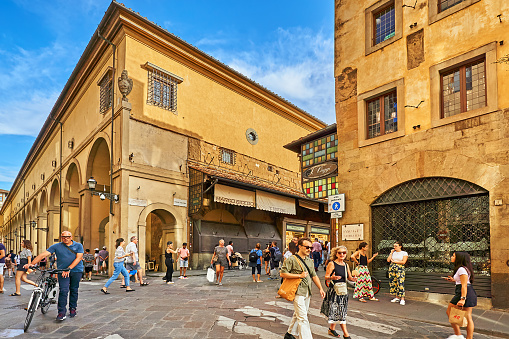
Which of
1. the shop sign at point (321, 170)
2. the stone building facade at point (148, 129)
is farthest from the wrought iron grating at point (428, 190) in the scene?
the stone building facade at point (148, 129)

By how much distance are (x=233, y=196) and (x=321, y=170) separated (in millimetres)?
6255

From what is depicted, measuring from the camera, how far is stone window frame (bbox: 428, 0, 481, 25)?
32.5 feet

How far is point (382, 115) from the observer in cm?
1184

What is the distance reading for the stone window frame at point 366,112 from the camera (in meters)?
11.1

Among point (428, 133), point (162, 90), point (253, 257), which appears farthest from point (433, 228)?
point (162, 90)

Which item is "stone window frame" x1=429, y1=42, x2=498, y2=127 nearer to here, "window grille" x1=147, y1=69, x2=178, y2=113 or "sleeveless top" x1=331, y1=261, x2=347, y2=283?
"sleeveless top" x1=331, y1=261, x2=347, y2=283

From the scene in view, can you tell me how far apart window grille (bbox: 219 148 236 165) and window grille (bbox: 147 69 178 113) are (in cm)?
406

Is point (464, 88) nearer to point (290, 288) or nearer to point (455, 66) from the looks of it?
point (455, 66)

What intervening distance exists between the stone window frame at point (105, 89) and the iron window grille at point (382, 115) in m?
12.6

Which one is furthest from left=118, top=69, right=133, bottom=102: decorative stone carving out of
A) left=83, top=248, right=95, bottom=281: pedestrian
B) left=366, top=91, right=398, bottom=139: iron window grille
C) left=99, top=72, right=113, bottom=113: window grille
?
left=366, top=91, right=398, bottom=139: iron window grille

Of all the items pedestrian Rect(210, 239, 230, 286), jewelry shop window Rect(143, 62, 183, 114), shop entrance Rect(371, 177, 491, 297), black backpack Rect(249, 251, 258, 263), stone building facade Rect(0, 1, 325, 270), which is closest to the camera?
shop entrance Rect(371, 177, 491, 297)

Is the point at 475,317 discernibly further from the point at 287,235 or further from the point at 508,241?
the point at 287,235

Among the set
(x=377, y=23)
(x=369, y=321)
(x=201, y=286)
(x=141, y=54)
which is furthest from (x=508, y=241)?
(x=141, y=54)

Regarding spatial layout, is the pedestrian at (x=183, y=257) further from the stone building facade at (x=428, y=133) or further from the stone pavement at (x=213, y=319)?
the stone building facade at (x=428, y=133)
